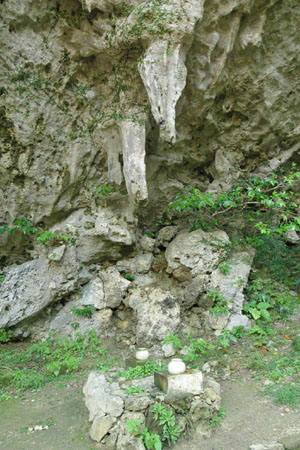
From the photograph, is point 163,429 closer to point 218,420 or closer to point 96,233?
point 218,420

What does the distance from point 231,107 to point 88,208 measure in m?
4.27

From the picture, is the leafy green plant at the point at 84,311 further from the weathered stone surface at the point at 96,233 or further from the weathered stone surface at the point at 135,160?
the weathered stone surface at the point at 135,160

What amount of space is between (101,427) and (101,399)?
0.94 ft

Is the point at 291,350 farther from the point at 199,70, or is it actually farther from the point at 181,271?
the point at 199,70

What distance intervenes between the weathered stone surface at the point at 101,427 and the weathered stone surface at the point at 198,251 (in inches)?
146

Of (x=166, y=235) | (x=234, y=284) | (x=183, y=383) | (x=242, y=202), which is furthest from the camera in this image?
(x=166, y=235)

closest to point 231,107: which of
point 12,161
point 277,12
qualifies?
point 277,12

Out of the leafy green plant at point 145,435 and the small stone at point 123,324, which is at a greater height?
the leafy green plant at point 145,435

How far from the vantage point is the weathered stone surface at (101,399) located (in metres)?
3.33

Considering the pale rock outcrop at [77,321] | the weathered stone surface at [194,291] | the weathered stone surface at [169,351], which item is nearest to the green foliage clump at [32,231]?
the pale rock outcrop at [77,321]

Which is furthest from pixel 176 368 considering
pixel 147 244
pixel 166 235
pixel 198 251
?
pixel 166 235

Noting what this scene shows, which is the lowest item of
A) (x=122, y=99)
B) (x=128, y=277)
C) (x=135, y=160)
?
(x=128, y=277)

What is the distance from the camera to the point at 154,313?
588 cm

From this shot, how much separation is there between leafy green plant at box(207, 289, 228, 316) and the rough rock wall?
218 centimetres
